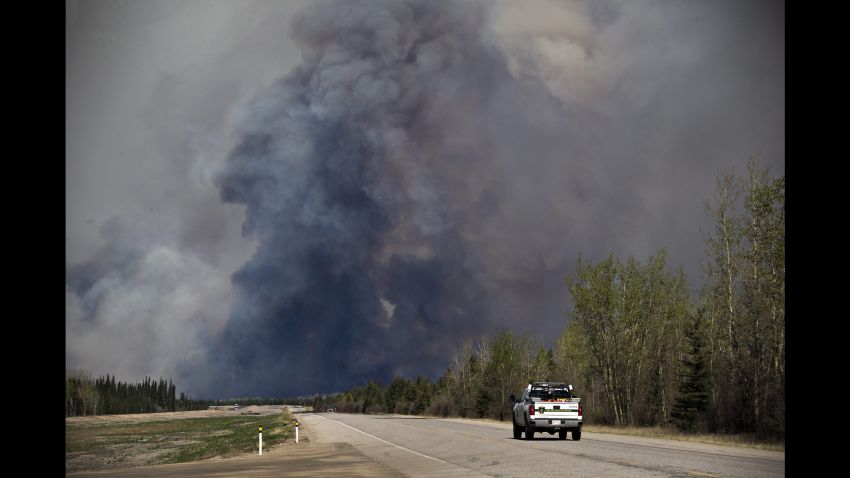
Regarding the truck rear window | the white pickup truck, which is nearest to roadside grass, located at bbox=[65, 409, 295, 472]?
the white pickup truck

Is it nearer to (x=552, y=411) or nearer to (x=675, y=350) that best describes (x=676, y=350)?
(x=675, y=350)

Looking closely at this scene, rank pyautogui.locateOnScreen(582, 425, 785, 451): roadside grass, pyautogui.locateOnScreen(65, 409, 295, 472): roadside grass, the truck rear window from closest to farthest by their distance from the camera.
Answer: pyautogui.locateOnScreen(582, 425, 785, 451): roadside grass
the truck rear window
pyautogui.locateOnScreen(65, 409, 295, 472): roadside grass

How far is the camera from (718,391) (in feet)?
132

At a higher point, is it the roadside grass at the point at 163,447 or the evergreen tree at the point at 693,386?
the evergreen tree at the point at 693,386

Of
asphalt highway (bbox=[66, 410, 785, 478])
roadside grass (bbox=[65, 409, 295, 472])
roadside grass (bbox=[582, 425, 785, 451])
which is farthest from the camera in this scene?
roadside grass (bbox=[65, 409, 295, 472])

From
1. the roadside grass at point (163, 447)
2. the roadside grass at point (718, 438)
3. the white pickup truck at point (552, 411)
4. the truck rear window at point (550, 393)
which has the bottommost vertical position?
the roadside grass at point (163, 447)

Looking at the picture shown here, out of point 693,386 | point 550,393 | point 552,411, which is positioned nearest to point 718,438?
point 550,393

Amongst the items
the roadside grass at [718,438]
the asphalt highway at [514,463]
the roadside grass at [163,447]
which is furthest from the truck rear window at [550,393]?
the roadside grass at [163,447]

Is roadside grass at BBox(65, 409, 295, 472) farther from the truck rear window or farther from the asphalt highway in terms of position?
the truck rear window

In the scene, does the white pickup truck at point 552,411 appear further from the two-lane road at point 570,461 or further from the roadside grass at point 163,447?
the roadside grass at point 163,447

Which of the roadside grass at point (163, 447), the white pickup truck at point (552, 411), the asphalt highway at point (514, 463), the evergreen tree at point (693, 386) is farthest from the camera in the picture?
the evergreen tree at point (693, 386)

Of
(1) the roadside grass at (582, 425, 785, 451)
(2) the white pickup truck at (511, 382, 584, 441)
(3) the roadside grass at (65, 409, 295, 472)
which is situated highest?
(2) the white pickup truck at (511, 382, 584, 441)
